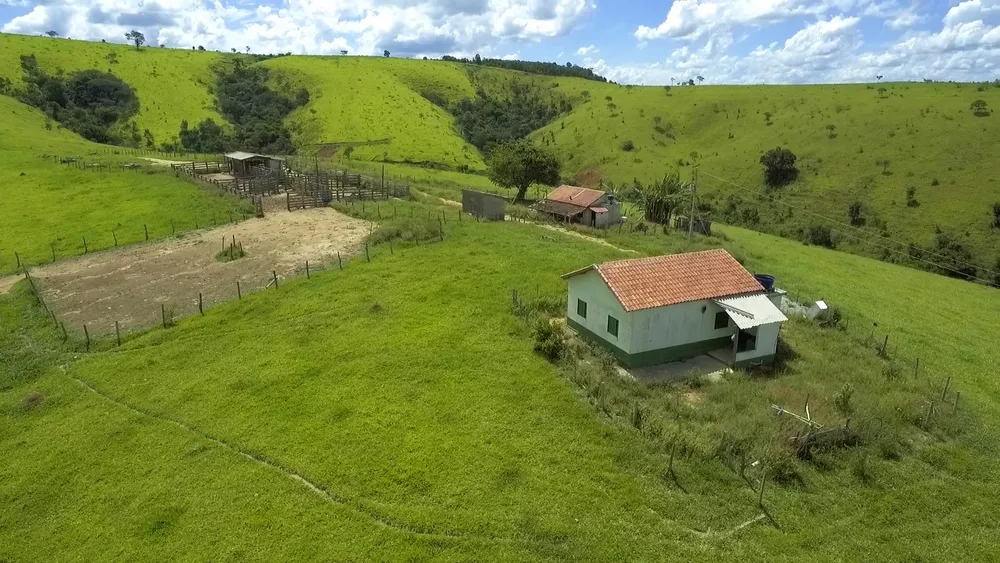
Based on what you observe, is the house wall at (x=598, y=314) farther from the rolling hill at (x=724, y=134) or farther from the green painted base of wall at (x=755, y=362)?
the rolling hill at (x=724, y=134)

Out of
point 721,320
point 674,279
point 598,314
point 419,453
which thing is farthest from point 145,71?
point 721,320

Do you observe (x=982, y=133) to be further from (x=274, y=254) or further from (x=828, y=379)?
(x=274, y=254)

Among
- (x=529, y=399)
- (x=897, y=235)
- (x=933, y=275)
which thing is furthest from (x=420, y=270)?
(x=897, y=235)

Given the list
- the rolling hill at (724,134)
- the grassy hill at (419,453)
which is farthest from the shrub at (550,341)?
the rolling hill at (724,134)

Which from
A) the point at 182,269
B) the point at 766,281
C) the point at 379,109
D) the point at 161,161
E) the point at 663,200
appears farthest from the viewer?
the point at 379,109

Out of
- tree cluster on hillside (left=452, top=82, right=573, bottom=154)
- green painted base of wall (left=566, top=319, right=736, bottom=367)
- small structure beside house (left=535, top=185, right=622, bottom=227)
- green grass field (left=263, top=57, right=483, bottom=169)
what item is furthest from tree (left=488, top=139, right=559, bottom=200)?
tree cluster on hillside (left=452, top=82, right=573, bottom=154)

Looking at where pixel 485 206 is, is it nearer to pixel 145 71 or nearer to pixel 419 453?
pixel 419 453
